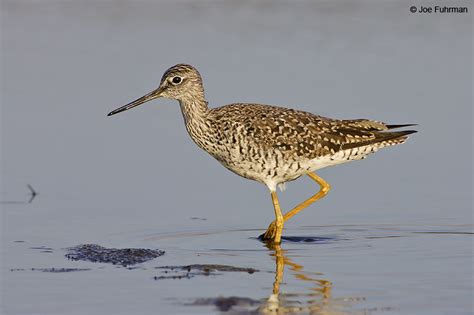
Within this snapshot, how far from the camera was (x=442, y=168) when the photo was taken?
1451cm

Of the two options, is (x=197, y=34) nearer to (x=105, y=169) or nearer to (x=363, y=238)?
(x=105, y=169)

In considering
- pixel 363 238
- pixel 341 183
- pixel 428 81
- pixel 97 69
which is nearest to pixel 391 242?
pixel 363 238

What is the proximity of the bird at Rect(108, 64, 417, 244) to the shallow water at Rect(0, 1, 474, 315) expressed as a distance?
0.64 meters

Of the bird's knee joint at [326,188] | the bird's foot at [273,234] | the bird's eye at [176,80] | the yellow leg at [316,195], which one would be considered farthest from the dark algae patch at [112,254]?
the bird's knee joint at [326,188]

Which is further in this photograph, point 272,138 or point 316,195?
point 316,195

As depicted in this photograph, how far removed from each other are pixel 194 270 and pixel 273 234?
5.86 feet

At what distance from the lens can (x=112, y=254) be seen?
1117 centimetres

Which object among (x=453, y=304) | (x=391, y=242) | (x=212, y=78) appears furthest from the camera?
(x=212, y=78)

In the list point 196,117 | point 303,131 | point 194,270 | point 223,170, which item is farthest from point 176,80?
point 194,270

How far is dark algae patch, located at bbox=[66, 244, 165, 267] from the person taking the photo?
36.1 feet

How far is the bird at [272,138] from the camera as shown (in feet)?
40.9

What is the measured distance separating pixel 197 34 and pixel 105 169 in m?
7.93

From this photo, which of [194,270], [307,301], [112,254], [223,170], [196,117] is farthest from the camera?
[223,170]

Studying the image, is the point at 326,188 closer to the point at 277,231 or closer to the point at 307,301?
the point at 277,231
